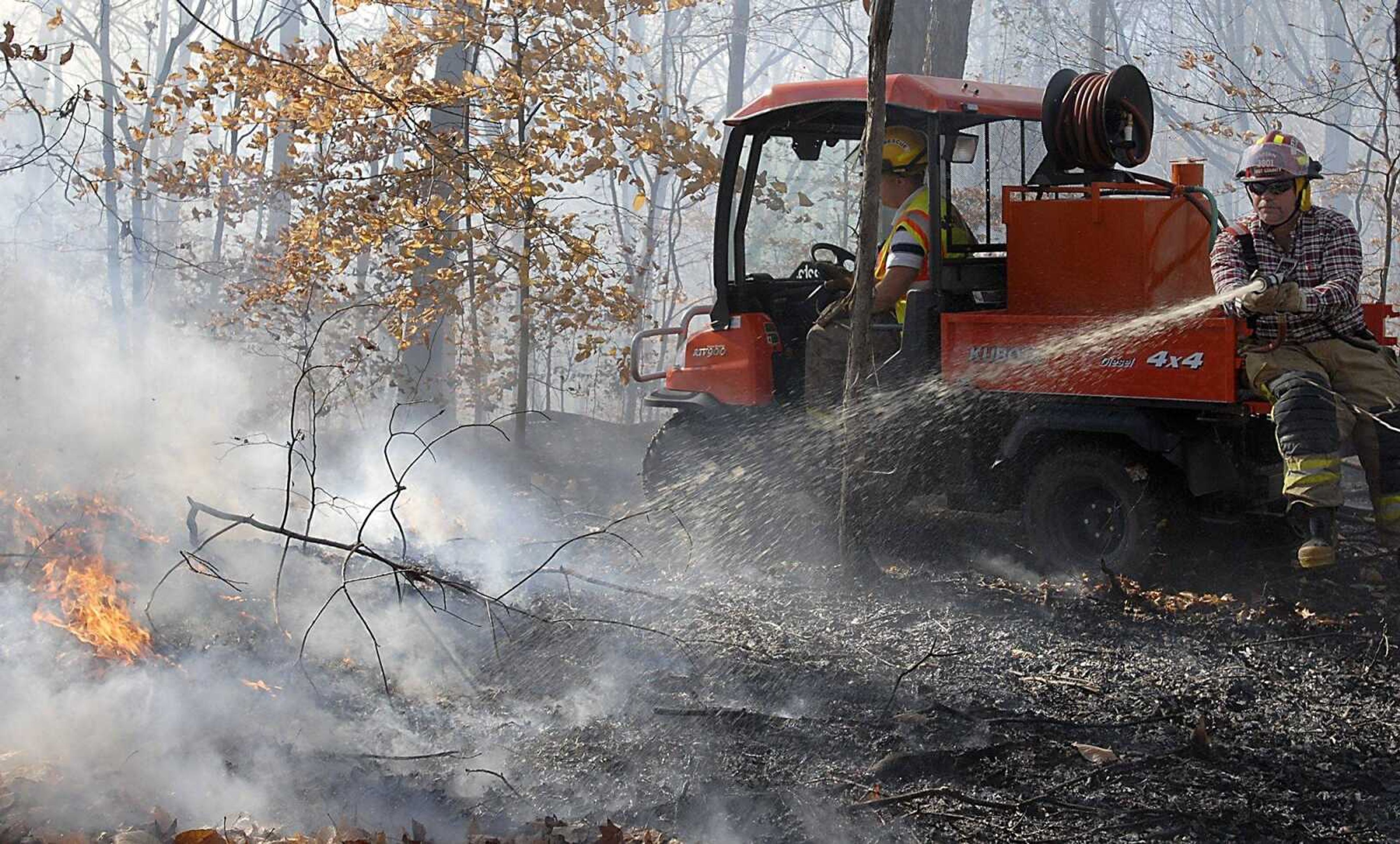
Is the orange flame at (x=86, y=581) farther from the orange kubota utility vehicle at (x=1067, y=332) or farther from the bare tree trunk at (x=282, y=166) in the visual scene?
the bare tree trunk at (x=282, y=166)

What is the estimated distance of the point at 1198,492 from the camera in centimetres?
534

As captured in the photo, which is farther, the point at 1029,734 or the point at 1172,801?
the point at 1029,734

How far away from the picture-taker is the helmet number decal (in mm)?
5160

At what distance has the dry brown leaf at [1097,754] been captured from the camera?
3764mm

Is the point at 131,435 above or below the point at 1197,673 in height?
above

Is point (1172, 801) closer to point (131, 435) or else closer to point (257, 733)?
point (257, 733)

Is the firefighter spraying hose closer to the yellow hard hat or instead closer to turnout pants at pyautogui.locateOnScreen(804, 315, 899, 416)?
the yellow hard hat

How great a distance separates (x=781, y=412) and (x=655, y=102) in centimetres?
365

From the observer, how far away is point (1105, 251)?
5.65m

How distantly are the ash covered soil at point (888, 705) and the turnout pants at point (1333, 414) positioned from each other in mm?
618

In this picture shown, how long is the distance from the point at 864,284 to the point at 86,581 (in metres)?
3.71

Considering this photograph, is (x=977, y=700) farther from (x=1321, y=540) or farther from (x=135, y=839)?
(x=135, y=839)

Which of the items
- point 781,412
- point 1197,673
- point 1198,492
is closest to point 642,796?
point 1197,673

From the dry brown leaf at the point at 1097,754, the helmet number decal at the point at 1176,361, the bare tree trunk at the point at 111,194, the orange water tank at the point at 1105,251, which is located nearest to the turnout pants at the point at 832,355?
the orange water tank at the point at 1105,251
